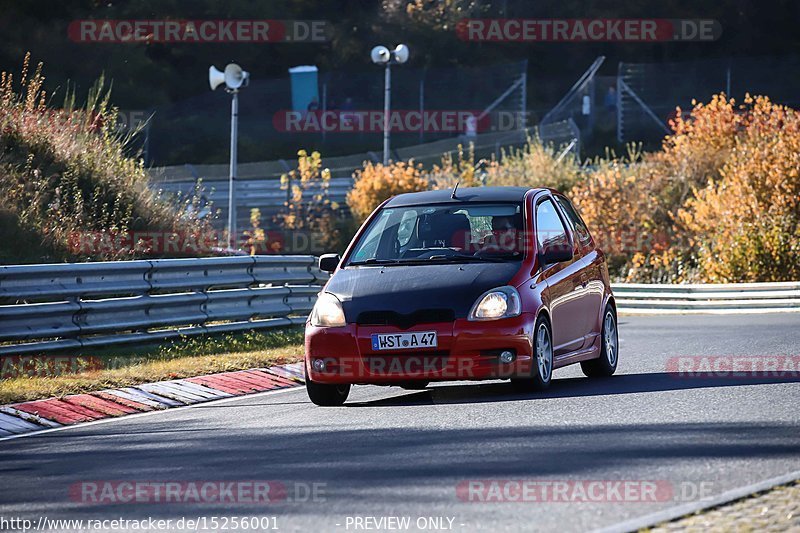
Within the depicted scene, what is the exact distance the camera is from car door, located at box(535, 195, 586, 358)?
477 inches

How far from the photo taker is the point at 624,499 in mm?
7031

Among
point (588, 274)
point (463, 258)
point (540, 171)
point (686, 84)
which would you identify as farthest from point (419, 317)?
point (686, 84)

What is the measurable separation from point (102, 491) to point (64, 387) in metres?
4.80

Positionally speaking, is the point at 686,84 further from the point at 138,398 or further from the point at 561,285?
the point at 138,398

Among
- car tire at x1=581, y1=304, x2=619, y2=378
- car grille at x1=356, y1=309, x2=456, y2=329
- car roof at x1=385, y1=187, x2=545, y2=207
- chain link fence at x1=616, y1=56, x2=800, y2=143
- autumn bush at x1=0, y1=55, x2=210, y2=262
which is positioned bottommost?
car tire at x1=581, y1=304, x2=619, y2=378

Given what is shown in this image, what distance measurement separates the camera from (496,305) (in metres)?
11.3

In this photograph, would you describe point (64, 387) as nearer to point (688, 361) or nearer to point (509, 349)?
point (509, 349)

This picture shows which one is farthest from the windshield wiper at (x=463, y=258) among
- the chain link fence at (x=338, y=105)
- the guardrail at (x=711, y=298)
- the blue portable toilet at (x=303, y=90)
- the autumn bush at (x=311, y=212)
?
the blue portable toilet at (x=303, y=90)

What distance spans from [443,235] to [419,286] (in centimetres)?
107

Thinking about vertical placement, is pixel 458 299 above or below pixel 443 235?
below

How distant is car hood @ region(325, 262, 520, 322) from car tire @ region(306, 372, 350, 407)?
0.66 metres

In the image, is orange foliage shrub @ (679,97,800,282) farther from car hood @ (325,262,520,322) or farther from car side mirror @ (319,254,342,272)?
car hood @ (325,262,520,322)

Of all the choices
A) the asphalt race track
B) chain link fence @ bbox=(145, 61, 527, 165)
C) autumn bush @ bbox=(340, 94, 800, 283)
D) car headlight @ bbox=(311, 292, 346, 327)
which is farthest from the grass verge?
chain link fence @ bbox=(145, 61, 527, 165)

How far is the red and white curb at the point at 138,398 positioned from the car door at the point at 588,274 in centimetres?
297
